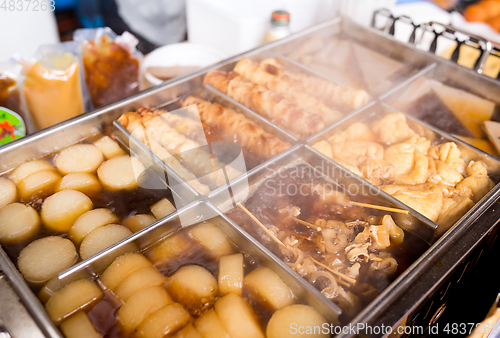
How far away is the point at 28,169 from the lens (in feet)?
7.37

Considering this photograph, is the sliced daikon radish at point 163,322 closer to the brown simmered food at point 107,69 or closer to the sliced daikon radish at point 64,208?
the sliced daikon radish at point 64,208

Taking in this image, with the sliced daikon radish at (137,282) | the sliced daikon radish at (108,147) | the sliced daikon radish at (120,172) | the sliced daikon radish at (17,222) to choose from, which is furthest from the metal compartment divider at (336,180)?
the sliced daikon radish at (17,222)

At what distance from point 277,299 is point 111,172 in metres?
1.39

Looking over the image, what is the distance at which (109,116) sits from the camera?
8.51 feet

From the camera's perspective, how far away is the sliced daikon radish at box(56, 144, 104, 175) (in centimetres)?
233

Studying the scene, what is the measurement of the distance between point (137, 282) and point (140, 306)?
0.13m

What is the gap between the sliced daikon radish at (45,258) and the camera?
5.72ft

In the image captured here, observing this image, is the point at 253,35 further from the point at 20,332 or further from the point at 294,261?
the point at 20,332

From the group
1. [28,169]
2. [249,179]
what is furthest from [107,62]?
[249,179]

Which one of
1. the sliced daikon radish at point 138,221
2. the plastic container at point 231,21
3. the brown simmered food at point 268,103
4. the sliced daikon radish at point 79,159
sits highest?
the plastic container at point 231,21

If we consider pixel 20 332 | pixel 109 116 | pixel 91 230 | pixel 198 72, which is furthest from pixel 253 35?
pixel 20 332

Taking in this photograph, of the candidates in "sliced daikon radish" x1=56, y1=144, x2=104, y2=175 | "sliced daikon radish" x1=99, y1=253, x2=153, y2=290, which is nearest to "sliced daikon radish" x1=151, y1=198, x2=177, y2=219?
"sliced daikon radish" x1=99, y1=253, x2=153, y2=290

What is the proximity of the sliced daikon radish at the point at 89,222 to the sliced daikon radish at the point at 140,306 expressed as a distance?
550 mm

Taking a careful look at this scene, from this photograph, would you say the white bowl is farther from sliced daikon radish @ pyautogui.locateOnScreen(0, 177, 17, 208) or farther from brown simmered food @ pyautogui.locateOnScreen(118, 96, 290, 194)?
sliced daikon radish @ pyautogui.locateOnScreen(0, 177, 17, 208)
